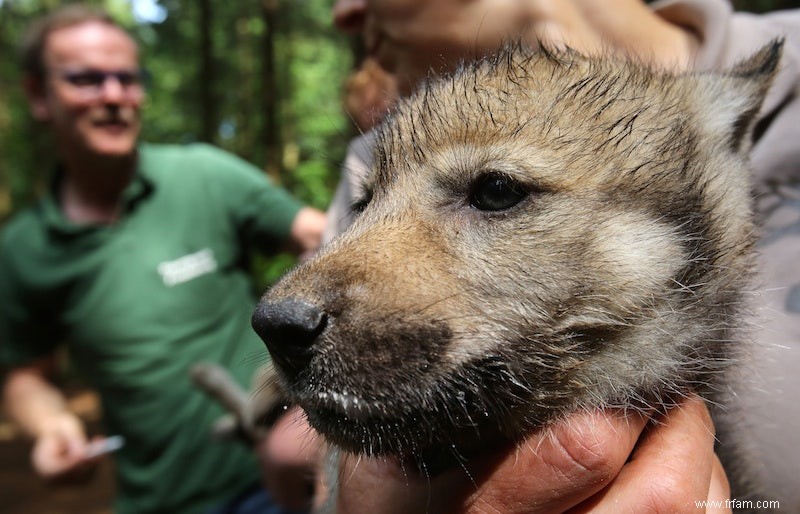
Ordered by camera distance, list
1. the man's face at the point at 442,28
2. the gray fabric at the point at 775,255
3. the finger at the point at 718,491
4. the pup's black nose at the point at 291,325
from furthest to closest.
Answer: the man's face at the point at 442,28 → the gray fabric at the point at 775,255 → the finger at the point at 718,491 → the pup's black nose at the point at 291,325

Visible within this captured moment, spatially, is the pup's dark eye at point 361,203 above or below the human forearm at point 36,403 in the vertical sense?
above

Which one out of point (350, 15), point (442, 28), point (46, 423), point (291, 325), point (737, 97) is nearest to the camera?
point (291, 325)

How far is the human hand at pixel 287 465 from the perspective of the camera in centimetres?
267

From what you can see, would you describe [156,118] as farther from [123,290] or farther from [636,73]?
[636,73]

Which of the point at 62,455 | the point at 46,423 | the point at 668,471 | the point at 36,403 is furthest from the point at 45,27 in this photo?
the point at 668,471

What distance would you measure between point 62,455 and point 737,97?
12.5ft

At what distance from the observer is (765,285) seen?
70.6 inches

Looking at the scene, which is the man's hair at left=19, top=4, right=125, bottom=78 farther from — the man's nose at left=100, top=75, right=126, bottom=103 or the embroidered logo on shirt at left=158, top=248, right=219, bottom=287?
the embroidered logo on shirt at left=158, top=248, right=219, bottom=287

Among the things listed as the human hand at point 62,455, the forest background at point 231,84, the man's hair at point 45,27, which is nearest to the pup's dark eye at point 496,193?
the human hand at point 62,455

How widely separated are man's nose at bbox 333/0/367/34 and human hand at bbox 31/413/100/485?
268 centimetres

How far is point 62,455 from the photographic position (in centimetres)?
372

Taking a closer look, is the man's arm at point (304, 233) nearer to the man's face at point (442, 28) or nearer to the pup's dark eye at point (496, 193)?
the man's face at point (442, 28)

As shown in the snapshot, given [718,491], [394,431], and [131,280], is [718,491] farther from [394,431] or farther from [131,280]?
[131,280]

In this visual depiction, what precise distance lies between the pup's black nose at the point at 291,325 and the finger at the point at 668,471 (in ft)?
2.39
